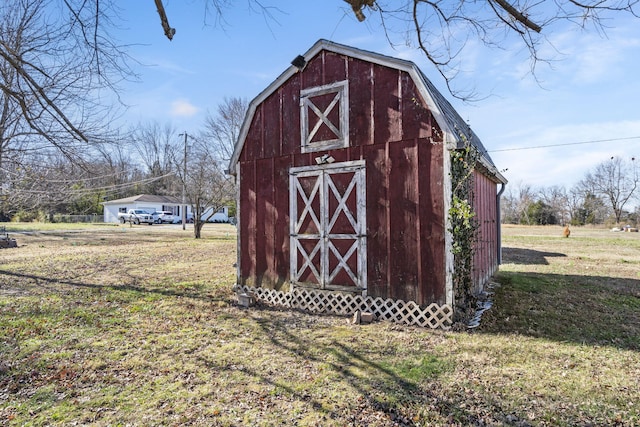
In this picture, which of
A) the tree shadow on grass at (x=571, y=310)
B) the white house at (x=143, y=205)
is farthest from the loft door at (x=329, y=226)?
the white house at (x=143, y=205)

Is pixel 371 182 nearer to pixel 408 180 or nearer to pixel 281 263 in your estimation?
pixel 408 180

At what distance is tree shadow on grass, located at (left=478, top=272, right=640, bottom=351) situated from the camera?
5453 millimetres

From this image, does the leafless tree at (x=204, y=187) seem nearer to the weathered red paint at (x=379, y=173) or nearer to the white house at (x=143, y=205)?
the weathered red paint at (x=379, y=173)

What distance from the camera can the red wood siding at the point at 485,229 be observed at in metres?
7.91

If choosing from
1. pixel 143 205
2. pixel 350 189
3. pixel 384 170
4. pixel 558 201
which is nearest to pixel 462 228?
pixel 384 170

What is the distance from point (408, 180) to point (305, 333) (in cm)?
302

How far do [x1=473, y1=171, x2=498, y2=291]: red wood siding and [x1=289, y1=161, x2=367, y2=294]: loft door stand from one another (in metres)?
2.54

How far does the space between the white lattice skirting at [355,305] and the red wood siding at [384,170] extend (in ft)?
0.49

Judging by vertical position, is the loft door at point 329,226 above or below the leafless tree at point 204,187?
below

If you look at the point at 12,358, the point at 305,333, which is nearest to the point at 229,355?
the point at 305,333

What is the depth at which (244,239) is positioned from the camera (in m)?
8.21

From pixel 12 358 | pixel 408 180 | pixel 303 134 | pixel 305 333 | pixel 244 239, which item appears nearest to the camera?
pixel 12 358

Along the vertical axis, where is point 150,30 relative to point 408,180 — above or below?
above

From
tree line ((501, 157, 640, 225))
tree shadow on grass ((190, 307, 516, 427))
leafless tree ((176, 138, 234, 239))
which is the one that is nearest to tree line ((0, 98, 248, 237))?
leafless tree ((176, 138, 234, 239))
